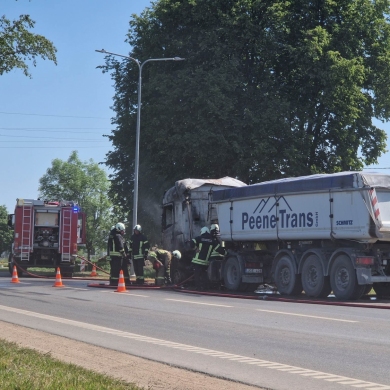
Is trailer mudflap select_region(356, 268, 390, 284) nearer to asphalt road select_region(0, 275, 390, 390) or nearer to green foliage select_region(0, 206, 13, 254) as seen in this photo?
asphalt road select_region(0, 275, 390, 390)

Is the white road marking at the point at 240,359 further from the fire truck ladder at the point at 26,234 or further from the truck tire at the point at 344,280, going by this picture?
the fire truck ladder at the point at 26,234

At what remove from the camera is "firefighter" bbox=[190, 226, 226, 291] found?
23938mm

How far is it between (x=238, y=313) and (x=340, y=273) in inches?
198

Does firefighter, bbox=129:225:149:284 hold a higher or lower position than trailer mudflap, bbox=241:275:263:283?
higher

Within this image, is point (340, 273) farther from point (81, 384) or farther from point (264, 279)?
point (81, 384)

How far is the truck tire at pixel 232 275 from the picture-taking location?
77.2 ft

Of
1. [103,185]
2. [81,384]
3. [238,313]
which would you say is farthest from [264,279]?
[103,185]

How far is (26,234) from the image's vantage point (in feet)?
112

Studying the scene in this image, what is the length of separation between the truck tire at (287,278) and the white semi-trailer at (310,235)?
0.09 feet


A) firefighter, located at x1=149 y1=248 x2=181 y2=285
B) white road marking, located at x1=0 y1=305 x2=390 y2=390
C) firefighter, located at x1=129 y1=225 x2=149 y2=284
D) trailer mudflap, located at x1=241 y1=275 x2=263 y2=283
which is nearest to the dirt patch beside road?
white road marking, located at x1=0 y1=305 x2=390 y2=390


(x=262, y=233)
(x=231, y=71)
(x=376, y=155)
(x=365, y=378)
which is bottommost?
(x=365, y=378)

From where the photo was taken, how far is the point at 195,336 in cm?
1200

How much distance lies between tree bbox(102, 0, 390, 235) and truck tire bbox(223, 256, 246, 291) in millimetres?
10482

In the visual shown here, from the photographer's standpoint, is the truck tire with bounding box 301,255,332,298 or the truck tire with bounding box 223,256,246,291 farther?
the truck tire with bounding box 223,256,246,291
